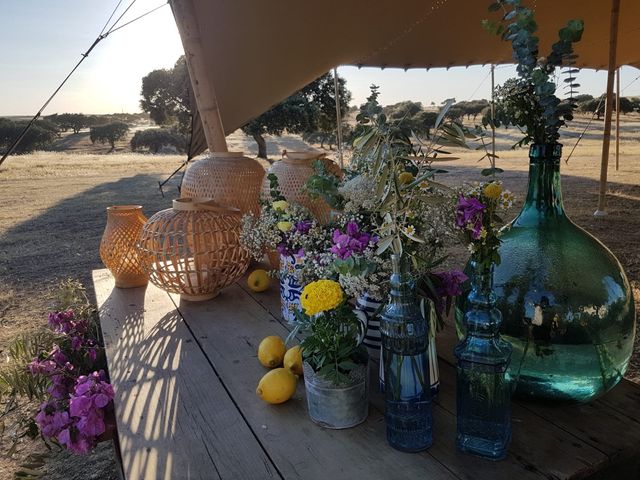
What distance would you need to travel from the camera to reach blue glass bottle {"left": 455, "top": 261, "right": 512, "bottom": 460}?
0.57 metres

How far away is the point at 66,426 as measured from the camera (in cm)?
84

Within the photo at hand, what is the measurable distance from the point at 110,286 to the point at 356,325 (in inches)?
42.2

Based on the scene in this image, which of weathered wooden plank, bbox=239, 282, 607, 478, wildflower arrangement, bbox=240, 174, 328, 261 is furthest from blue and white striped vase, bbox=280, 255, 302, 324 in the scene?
weathered wooden plank, bbox=239, 282, 607, 478

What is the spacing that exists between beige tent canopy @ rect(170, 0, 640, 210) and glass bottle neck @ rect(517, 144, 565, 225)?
1.28m

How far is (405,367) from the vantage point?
604 millimetres

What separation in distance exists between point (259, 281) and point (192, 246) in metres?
0.22

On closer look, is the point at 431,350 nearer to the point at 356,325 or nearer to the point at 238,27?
the point at 356,325

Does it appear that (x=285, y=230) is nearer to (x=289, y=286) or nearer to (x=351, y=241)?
(x=289, y=286)

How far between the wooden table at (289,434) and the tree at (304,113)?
9326 millimetres

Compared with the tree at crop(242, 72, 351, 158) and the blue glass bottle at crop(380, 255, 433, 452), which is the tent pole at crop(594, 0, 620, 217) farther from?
the tree at crop(242, 72, 351, 158)

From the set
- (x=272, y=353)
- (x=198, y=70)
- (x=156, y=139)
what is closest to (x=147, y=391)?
(x=272, y=353)

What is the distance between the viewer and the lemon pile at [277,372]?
0.75 meters

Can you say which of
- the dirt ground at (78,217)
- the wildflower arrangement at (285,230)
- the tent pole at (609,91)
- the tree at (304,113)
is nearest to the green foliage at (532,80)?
the wildflower arrangement at (285,230)

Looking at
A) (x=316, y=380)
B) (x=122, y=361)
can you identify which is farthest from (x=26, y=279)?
(x=316, y=380)
